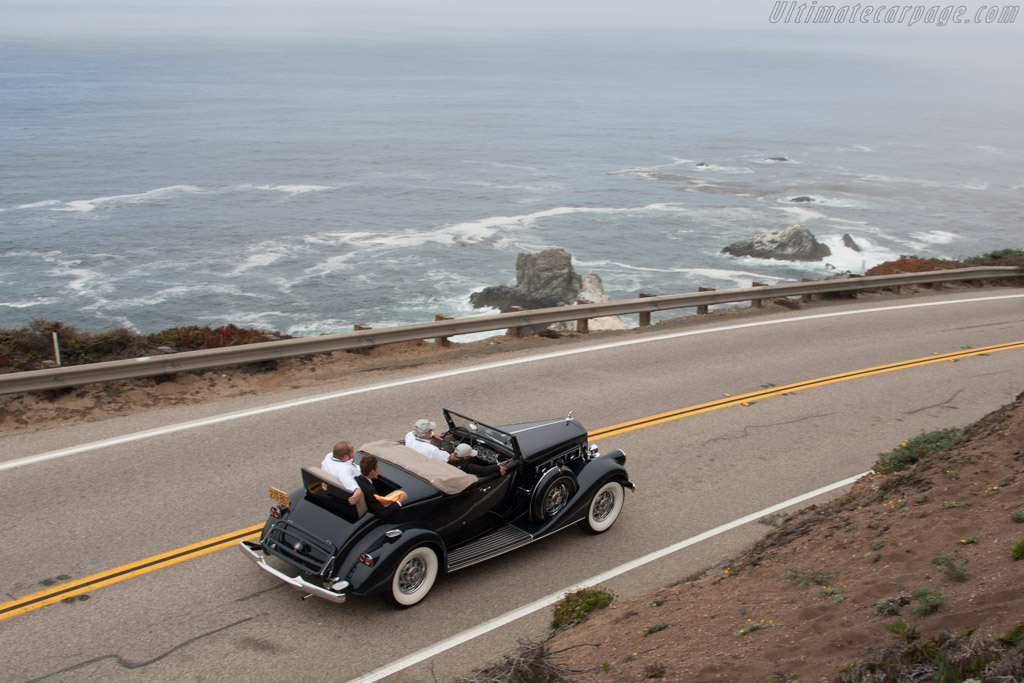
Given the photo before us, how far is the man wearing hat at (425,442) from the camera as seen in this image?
8328mm

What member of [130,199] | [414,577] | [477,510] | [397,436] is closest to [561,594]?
[477,510]

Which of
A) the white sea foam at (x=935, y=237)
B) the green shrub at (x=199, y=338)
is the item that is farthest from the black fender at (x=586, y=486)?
the white sea foam at (x=935, y=237)

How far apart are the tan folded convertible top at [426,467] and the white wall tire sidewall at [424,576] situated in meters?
0.59

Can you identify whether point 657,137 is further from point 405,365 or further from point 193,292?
point 405,365

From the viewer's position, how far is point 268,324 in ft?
122

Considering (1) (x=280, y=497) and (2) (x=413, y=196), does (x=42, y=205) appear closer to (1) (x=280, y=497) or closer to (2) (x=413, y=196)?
(2) (x=413, y=196)

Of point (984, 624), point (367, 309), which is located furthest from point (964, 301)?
point (367, 309)

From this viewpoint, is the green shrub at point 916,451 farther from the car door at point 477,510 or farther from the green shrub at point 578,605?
the car door at point 477,510

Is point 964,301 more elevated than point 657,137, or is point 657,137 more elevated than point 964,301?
point 657,137

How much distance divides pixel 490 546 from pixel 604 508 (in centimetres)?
157

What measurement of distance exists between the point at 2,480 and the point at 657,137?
332 feet

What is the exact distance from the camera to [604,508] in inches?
362

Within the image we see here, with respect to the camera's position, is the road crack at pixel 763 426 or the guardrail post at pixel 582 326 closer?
the road crack at pixel 763 426

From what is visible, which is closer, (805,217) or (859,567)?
(859,567)
